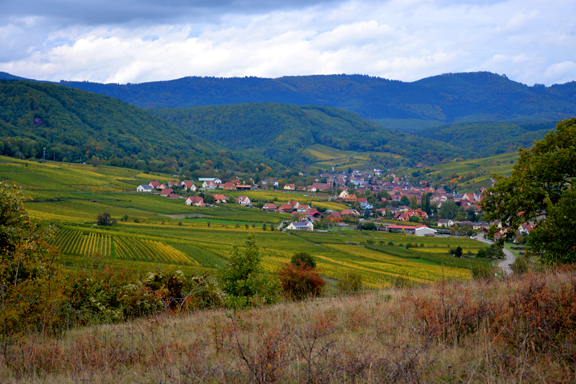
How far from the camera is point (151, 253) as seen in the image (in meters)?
38.9

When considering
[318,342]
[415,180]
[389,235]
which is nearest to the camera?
[318,342]

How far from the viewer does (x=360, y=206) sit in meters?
104

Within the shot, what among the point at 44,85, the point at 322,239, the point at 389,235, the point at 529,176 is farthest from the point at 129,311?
the point at 44,85

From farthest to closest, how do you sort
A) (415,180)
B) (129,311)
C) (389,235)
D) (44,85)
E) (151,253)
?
1. (44,85)
2. (415,180)
3. (389,235)
4. (151,253)
5. (129,311)

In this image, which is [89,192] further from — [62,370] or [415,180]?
[415,180]

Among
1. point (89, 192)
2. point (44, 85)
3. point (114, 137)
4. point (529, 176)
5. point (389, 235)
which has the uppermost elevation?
point (44, 85)

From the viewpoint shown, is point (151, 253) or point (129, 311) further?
point (151, 253)

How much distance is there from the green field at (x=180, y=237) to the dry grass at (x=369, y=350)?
53.5 ft

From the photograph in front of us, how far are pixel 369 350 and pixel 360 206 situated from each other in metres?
101

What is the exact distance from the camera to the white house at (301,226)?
70.2 m

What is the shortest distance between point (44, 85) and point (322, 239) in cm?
18408

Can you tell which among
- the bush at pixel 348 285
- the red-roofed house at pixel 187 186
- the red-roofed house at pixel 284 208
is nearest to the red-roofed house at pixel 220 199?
the red-roofed house at pixel 187 186

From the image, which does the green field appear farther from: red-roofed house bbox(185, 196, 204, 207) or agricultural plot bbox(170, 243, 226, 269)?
red-roofed house bbox(185, 196, 204, 207)

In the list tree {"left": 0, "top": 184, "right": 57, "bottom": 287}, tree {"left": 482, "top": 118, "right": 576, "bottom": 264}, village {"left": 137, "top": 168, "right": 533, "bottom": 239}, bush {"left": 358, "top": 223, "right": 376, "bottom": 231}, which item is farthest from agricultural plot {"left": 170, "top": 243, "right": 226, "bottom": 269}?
bush {"left": 358, "top": 223, "right": 376, "bottom": 231}
